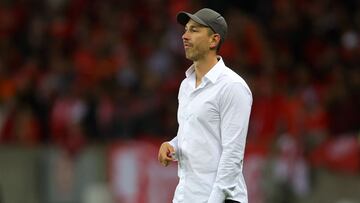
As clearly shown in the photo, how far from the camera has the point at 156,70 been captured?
57.4ft

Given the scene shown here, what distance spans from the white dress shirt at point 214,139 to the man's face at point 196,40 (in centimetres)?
14

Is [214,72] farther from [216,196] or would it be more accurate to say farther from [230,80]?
[216,196]

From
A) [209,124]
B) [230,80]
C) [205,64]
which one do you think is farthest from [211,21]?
[209,124]

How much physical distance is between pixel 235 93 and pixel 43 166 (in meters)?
9.86

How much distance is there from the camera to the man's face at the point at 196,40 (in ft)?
23.1

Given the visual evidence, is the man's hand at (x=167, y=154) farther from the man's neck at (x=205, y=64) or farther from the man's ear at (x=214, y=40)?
the man's ear at (x=214, y=40)

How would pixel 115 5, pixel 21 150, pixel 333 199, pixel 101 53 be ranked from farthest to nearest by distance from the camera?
pixel 115 5
pixel 101 53
pixel 21 150
pixel 333 199

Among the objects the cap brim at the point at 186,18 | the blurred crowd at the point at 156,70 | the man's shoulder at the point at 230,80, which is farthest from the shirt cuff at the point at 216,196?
the blurred crowd at the point at 156,70

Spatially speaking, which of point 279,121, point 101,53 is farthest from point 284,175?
point 101,53

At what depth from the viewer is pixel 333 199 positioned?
1405 cm

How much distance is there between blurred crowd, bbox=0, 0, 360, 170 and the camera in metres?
14.9

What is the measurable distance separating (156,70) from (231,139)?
10.7 m

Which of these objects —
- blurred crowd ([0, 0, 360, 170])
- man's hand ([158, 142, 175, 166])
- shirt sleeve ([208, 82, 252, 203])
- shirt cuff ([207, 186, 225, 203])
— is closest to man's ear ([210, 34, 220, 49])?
shirt sleeve ([208, 82, 252, 203])

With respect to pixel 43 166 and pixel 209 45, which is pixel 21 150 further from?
pixel 209 45
